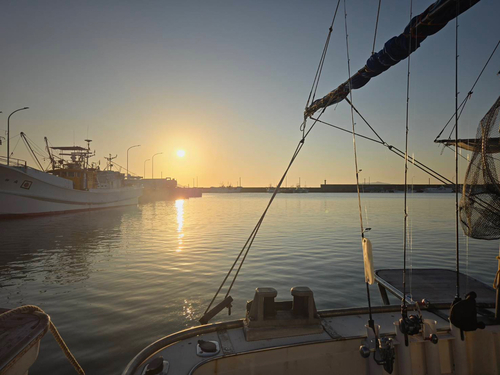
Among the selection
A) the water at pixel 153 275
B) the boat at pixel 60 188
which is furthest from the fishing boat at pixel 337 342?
the boat at pixel 60 188

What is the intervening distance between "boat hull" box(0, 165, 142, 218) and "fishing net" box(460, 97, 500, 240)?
120 feet

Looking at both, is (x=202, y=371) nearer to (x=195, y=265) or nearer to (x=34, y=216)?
(x=195, y=265)

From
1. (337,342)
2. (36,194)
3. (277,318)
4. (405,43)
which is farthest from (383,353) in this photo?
(36,194)

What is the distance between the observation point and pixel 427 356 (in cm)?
→ 342

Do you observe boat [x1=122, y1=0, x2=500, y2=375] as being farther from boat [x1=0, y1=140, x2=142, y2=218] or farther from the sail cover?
boat [x1=0, y1=140, x2=142, y2=218]

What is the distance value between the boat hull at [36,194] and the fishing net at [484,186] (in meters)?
36.5

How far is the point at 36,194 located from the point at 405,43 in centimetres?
3871

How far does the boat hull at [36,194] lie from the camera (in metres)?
29.8

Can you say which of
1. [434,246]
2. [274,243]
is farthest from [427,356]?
[434,246]

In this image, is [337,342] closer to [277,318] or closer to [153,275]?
[277,318]

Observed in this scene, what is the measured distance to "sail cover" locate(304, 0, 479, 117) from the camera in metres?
4.22

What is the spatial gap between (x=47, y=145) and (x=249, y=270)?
46694 millimetres

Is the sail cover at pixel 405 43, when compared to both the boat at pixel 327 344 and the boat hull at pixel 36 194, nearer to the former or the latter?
the boat at pixel 327 344

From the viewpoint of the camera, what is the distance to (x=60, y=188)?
36438 mm
